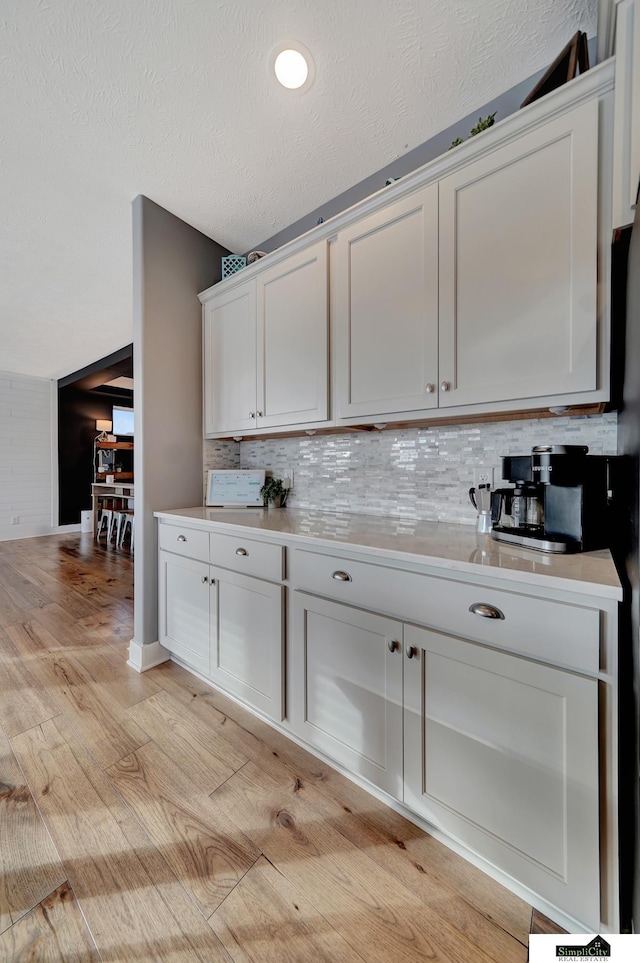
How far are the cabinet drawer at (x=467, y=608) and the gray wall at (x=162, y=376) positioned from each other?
49.9 inches

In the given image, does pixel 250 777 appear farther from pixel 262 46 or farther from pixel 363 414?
pixel 262 46

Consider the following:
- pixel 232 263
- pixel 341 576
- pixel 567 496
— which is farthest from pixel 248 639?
pixel 232 263

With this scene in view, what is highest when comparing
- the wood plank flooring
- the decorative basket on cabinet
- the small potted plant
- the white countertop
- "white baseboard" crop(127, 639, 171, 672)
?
the decorative basket on cabinet

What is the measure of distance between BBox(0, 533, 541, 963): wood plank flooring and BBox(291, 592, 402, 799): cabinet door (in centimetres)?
17

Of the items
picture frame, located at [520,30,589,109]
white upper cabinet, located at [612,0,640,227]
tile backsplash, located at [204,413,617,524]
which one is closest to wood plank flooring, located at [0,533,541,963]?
tile backsplash, located at [204,413,617,524]

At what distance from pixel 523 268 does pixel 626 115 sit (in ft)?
1.25

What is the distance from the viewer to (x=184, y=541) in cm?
203

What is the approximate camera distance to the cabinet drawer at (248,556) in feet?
5.06

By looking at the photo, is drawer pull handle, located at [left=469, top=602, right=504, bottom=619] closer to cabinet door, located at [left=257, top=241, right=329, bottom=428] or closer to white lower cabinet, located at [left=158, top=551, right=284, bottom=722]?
white lower cabinet, located at [left=158, top=551, right=284, bottom=722]

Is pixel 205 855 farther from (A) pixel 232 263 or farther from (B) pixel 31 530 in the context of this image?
(B) pixel 31 530

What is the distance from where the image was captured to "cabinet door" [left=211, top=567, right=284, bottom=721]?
1552 millimetres

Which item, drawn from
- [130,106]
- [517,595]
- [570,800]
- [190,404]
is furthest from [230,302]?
[570,800]

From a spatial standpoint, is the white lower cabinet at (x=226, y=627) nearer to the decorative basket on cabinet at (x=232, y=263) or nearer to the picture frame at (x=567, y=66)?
the decorative basket on cabinet at (x=232, y=263)

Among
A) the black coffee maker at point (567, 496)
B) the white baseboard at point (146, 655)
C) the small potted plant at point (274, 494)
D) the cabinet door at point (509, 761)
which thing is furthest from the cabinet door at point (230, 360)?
the cabinet door at point (509, 761)
